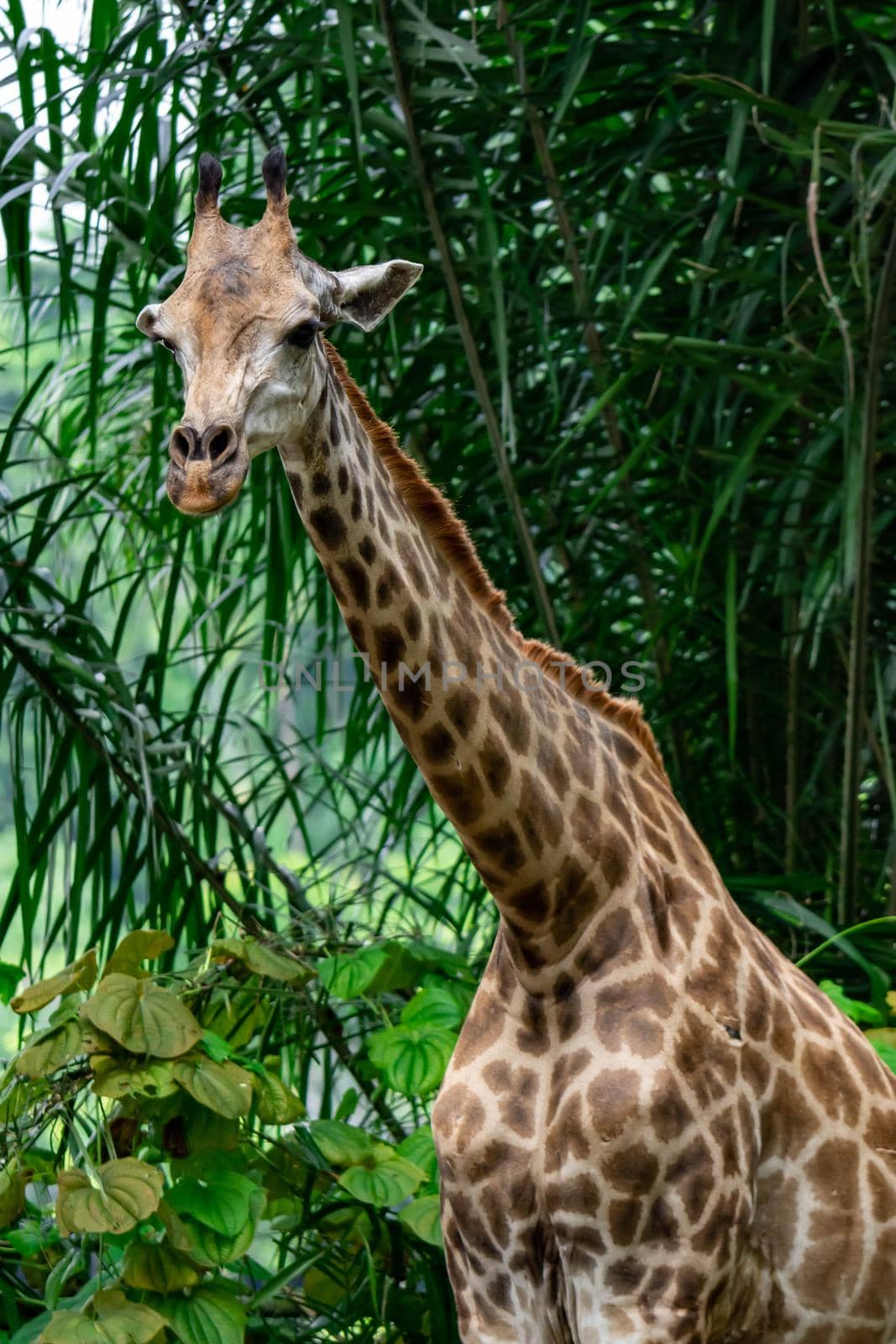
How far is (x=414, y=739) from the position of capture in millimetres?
1272

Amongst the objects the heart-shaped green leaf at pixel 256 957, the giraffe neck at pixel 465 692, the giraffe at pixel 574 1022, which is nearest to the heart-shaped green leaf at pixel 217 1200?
the heart-shaped green leaf at pixel 256 957

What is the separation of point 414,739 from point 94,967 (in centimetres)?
85

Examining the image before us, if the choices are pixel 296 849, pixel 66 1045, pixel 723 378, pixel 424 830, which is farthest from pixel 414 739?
pixel 296 849

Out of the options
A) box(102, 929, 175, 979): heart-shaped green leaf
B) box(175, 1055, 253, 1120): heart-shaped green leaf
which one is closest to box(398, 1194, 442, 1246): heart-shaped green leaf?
box(175, 1055, 253, 1120): heart-shaped green leaf

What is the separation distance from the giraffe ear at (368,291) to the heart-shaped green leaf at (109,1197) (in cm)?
97

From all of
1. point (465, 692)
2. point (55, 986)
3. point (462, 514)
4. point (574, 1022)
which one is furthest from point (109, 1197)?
point (462, 514)

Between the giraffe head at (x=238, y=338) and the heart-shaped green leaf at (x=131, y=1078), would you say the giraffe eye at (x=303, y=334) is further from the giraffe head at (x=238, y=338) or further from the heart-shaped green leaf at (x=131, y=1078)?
the heart-shaped green leaf at (x=131, y=1078)

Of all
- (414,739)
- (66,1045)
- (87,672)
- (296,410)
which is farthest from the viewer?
(87,672)

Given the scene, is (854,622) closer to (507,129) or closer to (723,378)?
(723,378)

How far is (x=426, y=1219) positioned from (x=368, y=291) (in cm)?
110

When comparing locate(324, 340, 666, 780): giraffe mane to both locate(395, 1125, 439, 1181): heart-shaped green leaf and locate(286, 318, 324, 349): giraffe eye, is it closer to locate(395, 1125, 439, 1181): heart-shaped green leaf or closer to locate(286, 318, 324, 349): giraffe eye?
locate(286, 318, 324, 349): giraffe eye

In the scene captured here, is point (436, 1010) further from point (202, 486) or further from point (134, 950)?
point (202, 486)

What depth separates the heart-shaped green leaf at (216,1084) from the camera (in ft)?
5.93

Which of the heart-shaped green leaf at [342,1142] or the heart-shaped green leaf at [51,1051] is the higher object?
the heart-shaped green leaf at [51,1051]
